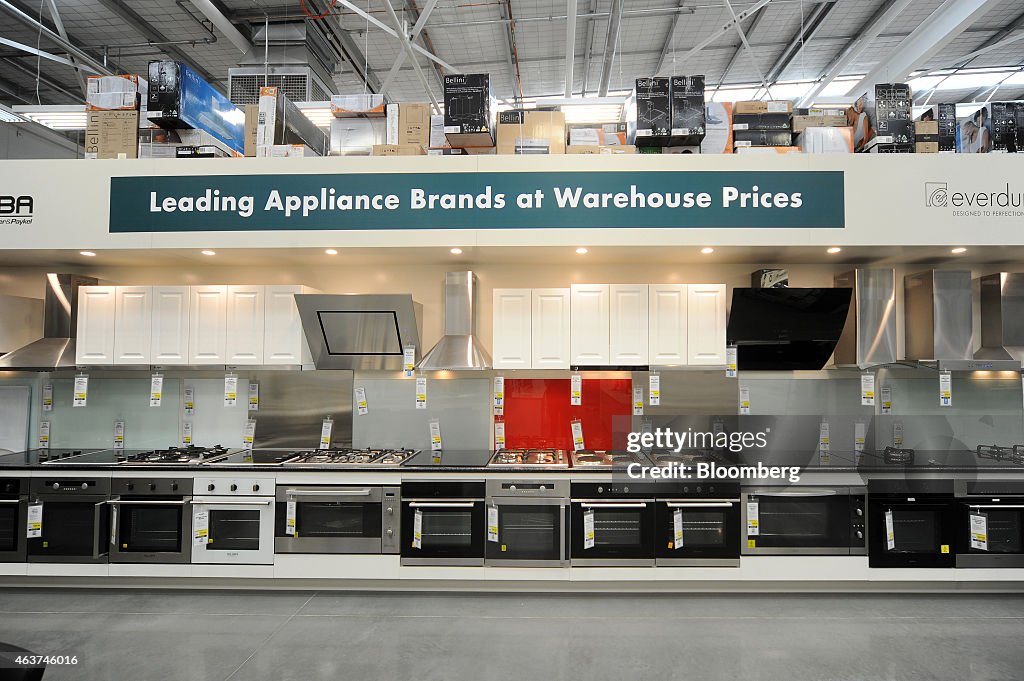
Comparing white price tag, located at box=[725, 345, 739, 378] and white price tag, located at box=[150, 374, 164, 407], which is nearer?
white price tag, located at box=[725, 345, 739, 378]

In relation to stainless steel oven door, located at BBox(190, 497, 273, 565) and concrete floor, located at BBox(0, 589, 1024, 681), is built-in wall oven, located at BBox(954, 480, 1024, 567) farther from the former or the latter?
stainless steel oven door, located at BBox(190, 497, 273, 565)

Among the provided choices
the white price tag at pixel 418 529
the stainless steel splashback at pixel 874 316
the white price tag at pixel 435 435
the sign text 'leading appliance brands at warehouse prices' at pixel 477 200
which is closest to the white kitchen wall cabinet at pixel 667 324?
the sign text 'leading appliance brands at warehouse prices' at pixel 477 200

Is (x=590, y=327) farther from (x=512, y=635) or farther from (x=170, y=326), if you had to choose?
(x=170, y=326)

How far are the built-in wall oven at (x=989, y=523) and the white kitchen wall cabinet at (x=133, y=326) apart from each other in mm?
5848

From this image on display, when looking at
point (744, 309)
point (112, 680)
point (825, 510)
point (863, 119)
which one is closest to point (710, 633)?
point (825, 510)

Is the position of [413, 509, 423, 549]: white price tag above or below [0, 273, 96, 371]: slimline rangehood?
below

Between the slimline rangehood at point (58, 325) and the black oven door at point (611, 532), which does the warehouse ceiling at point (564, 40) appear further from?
the black oven door at point (611, 532)

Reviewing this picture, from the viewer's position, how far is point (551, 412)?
4379 millimetres

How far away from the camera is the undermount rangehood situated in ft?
12.8

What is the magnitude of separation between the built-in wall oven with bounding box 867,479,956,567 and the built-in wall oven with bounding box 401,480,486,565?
2617 millimetres

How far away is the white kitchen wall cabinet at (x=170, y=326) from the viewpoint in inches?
158

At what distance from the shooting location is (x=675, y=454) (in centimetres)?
395

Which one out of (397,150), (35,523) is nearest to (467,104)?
(397,150)

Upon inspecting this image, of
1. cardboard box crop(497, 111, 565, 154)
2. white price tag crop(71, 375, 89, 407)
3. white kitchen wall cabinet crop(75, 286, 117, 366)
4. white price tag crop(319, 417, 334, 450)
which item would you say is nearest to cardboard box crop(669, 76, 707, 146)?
cardboard box crop(497, 111, 565, 154)
